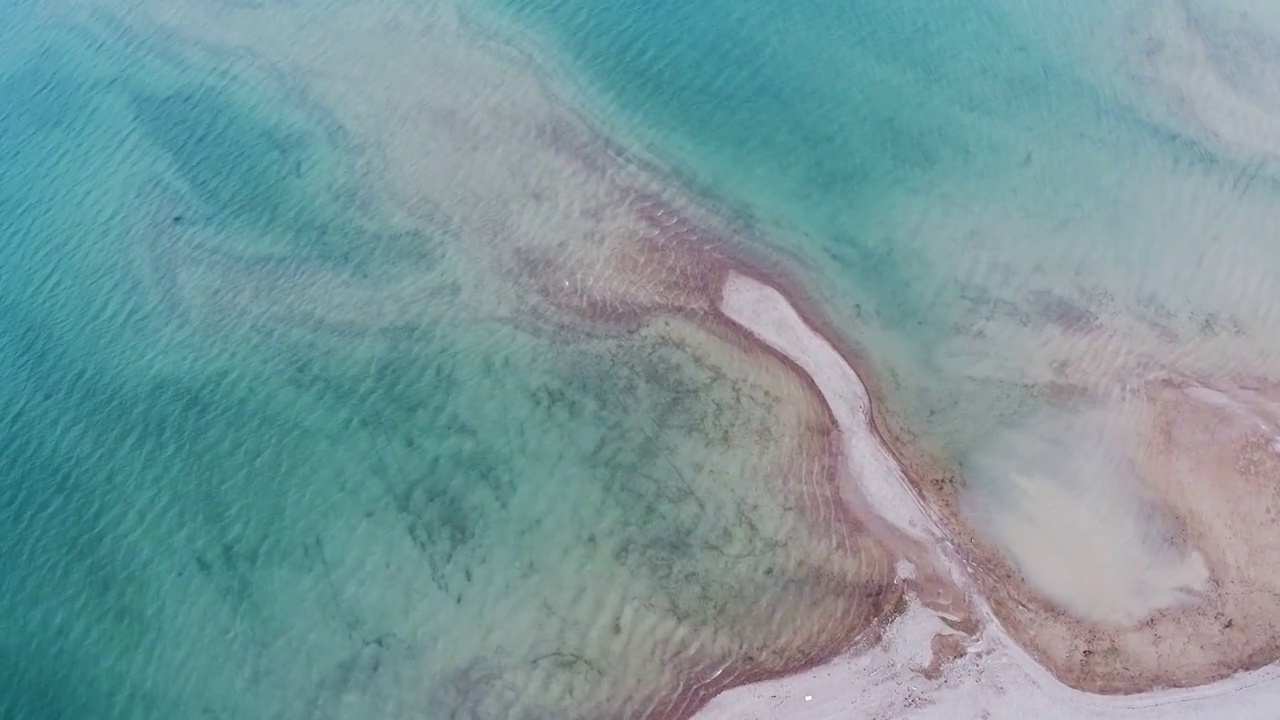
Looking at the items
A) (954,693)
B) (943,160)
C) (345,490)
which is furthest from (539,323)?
(943,160)

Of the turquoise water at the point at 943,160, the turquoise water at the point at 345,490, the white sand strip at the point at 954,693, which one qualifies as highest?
the turquoise water at the point at 943,160

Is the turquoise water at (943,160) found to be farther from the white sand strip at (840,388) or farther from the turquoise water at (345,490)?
the turquoise water at (345,490)

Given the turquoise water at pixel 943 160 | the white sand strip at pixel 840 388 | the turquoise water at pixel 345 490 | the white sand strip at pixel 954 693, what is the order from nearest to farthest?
the white sand strip at pixel 954 693
the turquoise water at pixel 345 490
the white sand strip at pixel 840 388
the turquoise water at pixel 943 160

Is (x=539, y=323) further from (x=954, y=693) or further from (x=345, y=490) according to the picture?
(x=954, y=693)

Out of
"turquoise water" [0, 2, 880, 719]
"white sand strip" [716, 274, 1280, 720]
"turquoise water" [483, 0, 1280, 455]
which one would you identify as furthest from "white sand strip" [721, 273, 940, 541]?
"white sand strip" [716, 274, 1280, 720]

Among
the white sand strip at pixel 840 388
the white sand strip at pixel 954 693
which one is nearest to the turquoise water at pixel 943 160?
the white sand strip at pixel 840 388

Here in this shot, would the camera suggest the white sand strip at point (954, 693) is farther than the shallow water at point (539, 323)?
No

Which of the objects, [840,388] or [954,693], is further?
[840,388]

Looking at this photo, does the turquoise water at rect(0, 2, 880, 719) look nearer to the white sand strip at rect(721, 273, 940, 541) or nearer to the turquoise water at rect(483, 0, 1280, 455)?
the white sand strip at rect(721, 273, 940, 541)

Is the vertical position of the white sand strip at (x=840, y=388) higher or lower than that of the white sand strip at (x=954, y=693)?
higher
